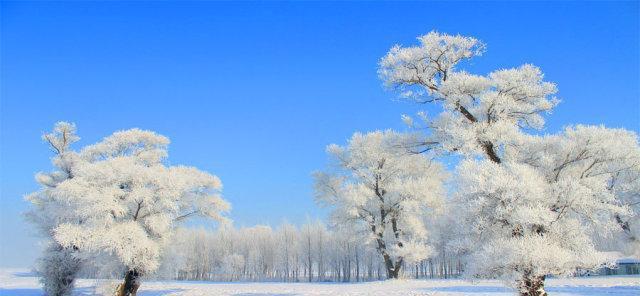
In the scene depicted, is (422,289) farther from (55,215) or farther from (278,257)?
(278,257)

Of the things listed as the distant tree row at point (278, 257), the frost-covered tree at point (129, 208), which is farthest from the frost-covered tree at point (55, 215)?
the distant tree row at point (278, 257)

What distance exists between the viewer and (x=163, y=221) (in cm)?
2580

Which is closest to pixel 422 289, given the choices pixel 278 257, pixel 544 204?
pixel 544 204

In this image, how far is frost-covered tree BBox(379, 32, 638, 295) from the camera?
1573 centimetres

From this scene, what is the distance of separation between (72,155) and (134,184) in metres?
10.5

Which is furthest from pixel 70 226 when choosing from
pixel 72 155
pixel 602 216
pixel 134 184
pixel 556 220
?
pixel 602 216

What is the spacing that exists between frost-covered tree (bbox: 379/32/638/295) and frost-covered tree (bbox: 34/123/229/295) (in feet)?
43.6

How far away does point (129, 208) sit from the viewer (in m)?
26.4

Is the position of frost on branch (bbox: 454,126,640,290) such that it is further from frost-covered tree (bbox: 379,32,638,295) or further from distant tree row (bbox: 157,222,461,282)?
distant tree row (bbox: 157,222,461,282)

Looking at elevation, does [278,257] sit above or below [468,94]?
below

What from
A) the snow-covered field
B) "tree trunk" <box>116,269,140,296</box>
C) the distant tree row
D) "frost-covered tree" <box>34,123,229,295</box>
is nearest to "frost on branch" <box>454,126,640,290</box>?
the snow-covered field

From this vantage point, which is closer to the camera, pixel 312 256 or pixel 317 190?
pixel 317 190

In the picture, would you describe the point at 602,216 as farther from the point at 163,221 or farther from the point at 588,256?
the point at 163,221

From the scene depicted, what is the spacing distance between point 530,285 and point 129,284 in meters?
20.3
